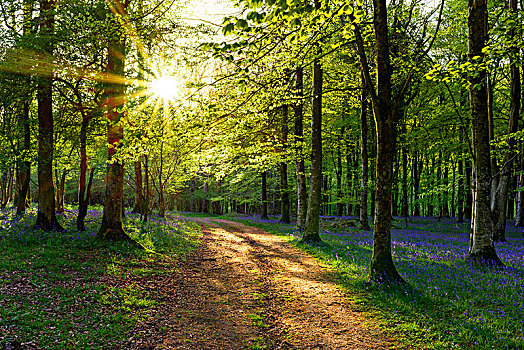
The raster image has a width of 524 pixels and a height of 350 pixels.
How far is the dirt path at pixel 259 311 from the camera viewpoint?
5.49 metres

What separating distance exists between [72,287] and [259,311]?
4.88 meters

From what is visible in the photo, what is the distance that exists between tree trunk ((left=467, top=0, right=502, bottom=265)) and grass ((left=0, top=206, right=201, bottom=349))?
1048 cm

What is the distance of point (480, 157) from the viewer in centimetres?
1001

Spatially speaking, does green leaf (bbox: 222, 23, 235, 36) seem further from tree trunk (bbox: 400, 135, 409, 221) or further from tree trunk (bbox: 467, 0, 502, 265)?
tree trunk (bbox: 400, 135, 409, 221)

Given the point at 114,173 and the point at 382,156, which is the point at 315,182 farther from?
the point at 114,173

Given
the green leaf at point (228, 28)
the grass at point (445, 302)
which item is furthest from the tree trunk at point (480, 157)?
A: the green leaf at point (228, 28)

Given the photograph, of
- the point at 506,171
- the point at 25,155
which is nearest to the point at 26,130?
the point at 25,155

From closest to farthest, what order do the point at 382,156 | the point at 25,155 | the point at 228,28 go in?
the point at 228,28 → the point at 382,156 → the point at 25,155

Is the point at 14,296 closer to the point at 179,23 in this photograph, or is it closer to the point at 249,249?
the point at 249,249

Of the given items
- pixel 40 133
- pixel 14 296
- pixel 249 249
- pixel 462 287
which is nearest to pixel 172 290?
pixel 14 296

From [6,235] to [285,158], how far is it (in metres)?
14.6

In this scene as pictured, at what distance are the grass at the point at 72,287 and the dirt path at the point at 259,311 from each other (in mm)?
782

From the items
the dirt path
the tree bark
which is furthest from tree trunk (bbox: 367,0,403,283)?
the tree bark

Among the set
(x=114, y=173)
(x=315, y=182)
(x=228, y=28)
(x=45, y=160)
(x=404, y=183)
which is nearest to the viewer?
(x=228, y=28)
